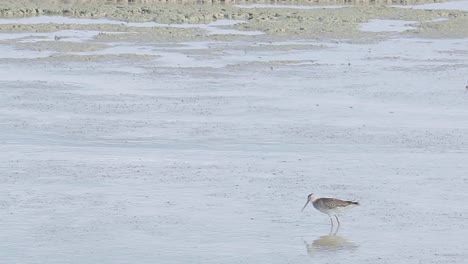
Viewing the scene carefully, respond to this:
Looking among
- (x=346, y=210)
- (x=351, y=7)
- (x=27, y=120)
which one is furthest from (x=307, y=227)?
(x=351, y=7)

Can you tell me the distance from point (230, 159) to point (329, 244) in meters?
4.15

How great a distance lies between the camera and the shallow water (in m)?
12.1

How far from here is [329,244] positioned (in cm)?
1213

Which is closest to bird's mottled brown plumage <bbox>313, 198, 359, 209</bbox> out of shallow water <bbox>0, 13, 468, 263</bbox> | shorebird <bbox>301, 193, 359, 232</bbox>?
shorebird <bbox>301, 193, 359, 232</bbox>

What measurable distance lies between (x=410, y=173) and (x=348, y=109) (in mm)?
5048

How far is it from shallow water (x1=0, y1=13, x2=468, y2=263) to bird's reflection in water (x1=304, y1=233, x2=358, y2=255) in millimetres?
20

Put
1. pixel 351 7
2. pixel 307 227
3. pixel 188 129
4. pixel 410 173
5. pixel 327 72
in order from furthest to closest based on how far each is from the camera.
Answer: pixel 351 7
pixel 327 72
pixel 188 129
pixel 410 173
pixel 307 227

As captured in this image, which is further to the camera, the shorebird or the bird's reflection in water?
the shorebird

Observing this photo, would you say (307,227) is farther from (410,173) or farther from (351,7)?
(351,7)

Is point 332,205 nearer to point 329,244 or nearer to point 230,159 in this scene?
point 329,244

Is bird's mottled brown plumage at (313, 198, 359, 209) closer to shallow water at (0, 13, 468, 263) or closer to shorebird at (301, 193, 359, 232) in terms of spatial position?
shorebird at (301, 193, 359, 232)

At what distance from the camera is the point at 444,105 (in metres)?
20.8

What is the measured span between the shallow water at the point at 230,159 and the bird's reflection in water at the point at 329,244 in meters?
0.02

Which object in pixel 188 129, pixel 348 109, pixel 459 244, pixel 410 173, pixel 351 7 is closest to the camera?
pixel 459 244
